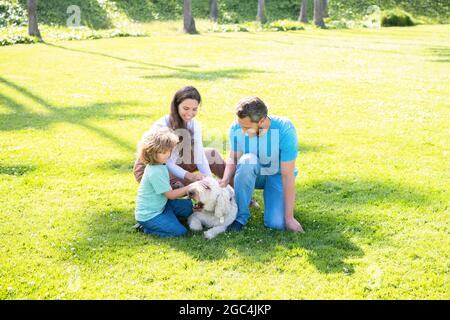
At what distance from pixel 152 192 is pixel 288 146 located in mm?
1408

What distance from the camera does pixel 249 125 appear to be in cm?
512

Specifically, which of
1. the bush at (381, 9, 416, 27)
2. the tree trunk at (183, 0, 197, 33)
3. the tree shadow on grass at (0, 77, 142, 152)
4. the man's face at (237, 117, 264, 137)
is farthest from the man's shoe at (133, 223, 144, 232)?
the bush at (381, 9, 416, 27)

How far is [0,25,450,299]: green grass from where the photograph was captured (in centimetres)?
450

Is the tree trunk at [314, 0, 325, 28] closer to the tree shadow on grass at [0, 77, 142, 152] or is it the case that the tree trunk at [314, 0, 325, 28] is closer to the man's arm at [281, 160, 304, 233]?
the tree shadow on grass at [0, 77, 142, 152]

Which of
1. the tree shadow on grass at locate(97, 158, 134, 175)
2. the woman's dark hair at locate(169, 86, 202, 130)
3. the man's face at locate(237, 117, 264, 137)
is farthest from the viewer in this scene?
the tree shadow on grass at locate(97, 158, 134, 175)

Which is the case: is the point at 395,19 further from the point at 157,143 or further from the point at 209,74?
the point at 157,143

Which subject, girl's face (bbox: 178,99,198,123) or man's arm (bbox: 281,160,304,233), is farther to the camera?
girl's face (bbox: 178,99,198,123)

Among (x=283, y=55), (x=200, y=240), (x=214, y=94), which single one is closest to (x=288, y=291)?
(x=200, y=240)

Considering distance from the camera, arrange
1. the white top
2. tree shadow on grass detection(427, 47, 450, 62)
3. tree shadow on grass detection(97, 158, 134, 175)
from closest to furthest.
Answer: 1. the white top
2. tree shadow on grass detection(97, 158, 134, 175)
3. tree shadow on grass detection(427, 47, 450, 62)

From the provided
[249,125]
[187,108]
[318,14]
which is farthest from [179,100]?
[318,14]

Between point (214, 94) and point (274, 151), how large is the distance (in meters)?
7.40

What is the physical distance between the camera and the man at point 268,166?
5.27 m

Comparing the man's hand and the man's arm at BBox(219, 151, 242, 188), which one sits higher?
the man's arm at BBox(219, 151, 242, 188)

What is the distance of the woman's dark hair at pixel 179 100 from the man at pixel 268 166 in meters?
0.55
